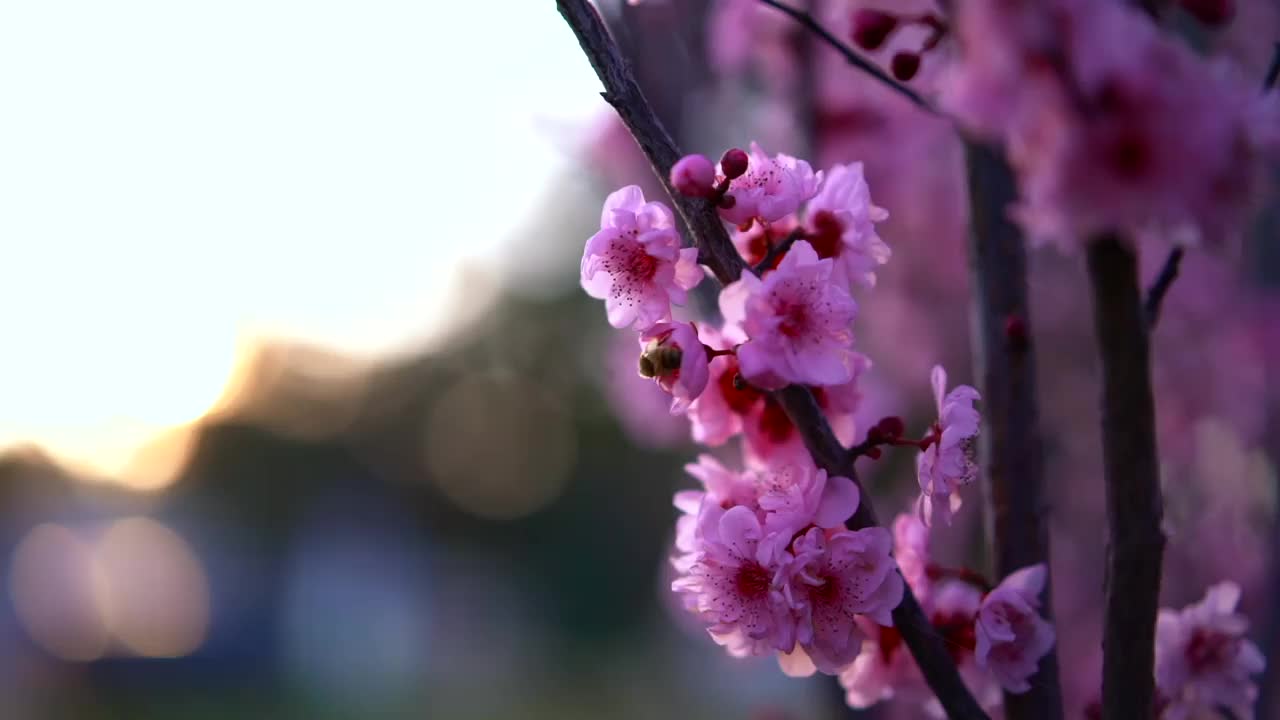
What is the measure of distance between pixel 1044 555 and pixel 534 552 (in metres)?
29.7

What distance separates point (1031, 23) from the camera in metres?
0.76

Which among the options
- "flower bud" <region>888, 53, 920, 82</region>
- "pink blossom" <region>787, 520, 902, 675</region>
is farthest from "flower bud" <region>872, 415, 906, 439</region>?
"flower bud" <region>888, 53, 920, 82</region>

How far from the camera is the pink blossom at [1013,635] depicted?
1175 mm

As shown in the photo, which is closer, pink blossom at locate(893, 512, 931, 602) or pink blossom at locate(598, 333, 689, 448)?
pink blossom at locate(893, 512, 931, 602)

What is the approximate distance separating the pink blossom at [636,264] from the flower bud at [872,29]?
32 centimetres

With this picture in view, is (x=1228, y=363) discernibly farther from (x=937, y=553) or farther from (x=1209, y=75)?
(x=1209, y=75)

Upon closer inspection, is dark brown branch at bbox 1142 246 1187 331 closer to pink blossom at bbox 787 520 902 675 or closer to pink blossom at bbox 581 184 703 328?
pink blossom at bbox 787 520 902 675

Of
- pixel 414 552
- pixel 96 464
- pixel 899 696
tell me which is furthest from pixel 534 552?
pixel 899 696

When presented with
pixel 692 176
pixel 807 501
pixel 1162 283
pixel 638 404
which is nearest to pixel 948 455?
pixel 807 501

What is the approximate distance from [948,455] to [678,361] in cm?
Result: 29

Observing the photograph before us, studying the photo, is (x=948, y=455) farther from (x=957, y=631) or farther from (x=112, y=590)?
(x=112, y=590)

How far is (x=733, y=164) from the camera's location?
114 centimetres

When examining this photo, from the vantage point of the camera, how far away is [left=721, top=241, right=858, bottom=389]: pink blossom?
1.06m

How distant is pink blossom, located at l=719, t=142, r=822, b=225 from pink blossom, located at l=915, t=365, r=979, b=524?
243mm
